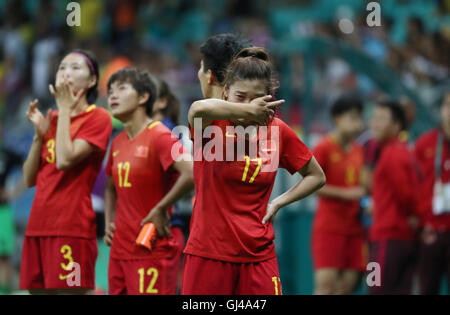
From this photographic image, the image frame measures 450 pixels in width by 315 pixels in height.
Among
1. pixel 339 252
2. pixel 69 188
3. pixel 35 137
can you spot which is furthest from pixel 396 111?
pixel 35 137

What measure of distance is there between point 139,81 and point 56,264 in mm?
1418

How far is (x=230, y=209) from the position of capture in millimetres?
4141

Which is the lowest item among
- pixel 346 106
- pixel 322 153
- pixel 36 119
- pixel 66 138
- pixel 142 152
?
pixel 322 153

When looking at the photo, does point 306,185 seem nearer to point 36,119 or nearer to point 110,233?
point 110,233

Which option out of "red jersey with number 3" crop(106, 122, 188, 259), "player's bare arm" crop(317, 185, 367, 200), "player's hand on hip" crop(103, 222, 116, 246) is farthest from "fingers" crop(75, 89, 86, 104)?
"player's bare arm" crop(317, 185, 367, 200)

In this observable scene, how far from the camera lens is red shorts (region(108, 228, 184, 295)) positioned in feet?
16.8

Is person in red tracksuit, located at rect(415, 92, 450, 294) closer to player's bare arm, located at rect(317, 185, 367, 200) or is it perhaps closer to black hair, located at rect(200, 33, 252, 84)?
player's bare arm, located at rect(317, 185, 367, 200)

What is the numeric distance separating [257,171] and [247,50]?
2.26 ft

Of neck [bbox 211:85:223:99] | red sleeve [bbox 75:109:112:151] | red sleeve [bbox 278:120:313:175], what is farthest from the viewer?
red sleeve [bbox 75:109:112:151]

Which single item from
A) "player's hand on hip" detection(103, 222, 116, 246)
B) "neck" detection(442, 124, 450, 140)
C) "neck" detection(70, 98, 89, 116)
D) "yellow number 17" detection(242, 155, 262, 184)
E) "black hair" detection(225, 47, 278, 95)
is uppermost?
"black hair" detection(225, 47, 278, 95)

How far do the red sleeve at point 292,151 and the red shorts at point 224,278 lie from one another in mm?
629

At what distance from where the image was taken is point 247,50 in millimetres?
4258

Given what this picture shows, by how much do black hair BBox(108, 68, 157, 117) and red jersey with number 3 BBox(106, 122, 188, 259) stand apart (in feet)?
0.96

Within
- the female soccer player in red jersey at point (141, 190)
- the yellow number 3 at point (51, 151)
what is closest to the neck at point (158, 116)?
the female soccer player in red jersey at point (141, 190)
